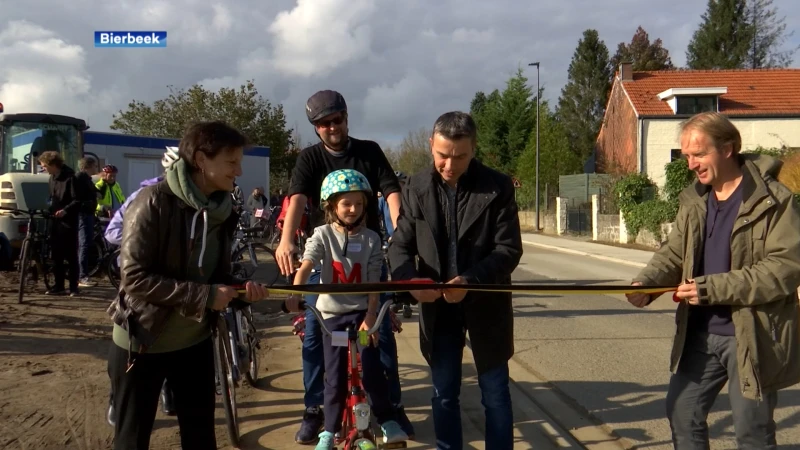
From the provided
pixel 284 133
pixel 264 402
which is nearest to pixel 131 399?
pixel 264 402

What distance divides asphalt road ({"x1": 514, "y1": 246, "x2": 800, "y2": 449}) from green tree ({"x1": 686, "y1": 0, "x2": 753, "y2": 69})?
5351 cm

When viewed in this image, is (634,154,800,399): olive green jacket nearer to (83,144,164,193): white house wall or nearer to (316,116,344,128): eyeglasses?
(316,116,344,128): eyeglasses

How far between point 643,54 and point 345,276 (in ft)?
220

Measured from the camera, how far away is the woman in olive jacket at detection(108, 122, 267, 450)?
296cm

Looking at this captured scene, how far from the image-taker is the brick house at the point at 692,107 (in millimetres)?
34062

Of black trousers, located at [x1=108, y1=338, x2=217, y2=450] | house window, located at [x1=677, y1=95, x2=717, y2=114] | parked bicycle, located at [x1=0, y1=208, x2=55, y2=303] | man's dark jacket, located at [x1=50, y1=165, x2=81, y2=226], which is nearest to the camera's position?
black trousers, located at [x1=108, y1=338, x2=217, y2=450]

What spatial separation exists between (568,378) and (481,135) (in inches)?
1931

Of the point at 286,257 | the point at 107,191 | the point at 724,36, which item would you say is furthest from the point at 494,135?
the point at 286,257

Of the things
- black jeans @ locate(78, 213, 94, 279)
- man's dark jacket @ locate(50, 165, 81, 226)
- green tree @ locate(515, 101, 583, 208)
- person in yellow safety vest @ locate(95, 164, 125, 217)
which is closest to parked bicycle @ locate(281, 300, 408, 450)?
man's dark jacket @ locate(50, 165, 81, 226)

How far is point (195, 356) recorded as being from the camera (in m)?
3.25

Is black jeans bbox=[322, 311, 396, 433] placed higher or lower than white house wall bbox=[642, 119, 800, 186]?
lower

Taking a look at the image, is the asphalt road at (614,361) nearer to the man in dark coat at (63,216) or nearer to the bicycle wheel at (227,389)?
the bicycle wheel at (227,389)

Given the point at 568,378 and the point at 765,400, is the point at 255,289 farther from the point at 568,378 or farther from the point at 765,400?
the point at 568,378

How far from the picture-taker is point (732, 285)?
10.1 feet
